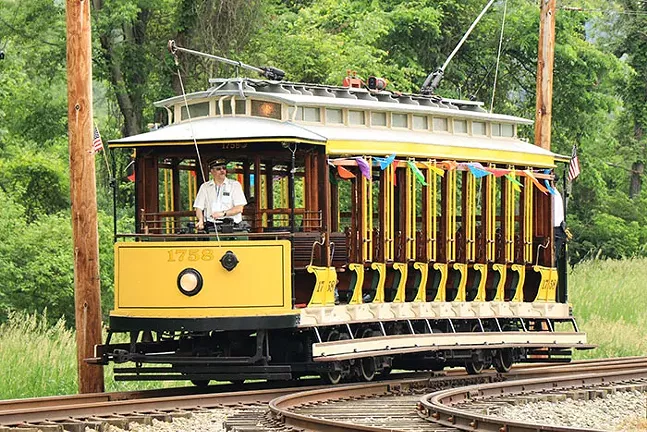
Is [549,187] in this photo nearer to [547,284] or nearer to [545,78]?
[547,284]

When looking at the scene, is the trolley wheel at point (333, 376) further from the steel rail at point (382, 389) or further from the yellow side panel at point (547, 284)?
the yellow side panel at point (547, 284)

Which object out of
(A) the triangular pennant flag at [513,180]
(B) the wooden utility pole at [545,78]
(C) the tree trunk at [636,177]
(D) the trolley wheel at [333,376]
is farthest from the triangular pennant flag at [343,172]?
(C) the tree trunk at [636,177]

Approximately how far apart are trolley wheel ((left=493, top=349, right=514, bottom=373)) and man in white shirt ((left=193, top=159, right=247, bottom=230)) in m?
5.77

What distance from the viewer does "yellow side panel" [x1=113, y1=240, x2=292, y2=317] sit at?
55.8 ft

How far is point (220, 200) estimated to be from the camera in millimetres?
17344

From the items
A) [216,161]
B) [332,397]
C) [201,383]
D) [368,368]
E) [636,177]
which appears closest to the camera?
[332,397]

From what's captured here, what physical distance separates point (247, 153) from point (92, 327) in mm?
2659

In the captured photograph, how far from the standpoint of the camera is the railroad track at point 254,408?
13.5m

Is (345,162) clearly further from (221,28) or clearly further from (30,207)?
(30,207)

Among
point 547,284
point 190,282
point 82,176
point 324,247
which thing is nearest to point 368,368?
point 324,247

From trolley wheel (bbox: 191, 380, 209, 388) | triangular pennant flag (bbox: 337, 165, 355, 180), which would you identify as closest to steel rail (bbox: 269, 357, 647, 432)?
trolley wheel (bbox: 191, 380, 209, 388)

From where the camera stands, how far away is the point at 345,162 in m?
18.2

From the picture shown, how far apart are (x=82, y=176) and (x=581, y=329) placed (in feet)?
45.3

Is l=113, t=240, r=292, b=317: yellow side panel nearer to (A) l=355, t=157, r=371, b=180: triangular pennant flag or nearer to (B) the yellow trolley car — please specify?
(B) the yellow trolley car
